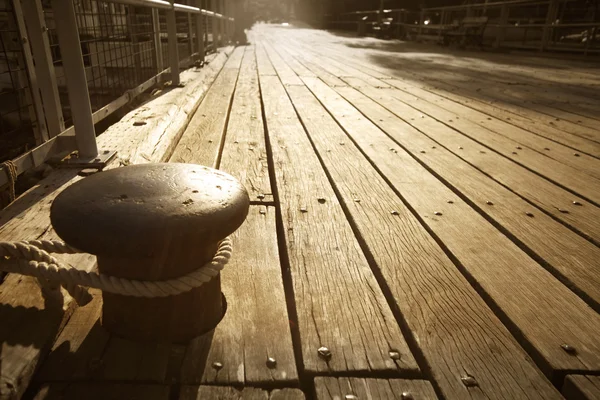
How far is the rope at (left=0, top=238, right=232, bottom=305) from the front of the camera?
3.18 ft

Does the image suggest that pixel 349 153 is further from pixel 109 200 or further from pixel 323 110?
pixel 109 200

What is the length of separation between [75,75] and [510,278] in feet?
6.83

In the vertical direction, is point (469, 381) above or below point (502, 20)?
below

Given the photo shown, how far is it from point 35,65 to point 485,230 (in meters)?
2.17

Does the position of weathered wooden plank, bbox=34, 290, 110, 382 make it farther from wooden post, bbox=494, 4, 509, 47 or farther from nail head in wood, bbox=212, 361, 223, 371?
wooden post, bbox=494, 4, 509, 47

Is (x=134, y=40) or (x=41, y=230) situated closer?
(x=41, y=230)

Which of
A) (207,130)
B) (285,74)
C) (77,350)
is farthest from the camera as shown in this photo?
(285,74)

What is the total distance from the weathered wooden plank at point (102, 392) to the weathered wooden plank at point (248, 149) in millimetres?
1097

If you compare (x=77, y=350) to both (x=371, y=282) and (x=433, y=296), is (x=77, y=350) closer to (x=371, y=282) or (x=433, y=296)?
(x=371, y=282)

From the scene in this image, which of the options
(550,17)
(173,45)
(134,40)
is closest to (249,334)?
(173,45)

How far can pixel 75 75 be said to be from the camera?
207cm

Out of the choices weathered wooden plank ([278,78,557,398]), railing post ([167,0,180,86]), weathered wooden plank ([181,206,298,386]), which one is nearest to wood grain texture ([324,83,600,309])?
weathered wooden plank ([278,78,557,398])

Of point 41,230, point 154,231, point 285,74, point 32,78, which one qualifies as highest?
point 32,78

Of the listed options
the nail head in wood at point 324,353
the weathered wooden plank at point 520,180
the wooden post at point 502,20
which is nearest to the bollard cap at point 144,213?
the nail head in wood at point 324,353
